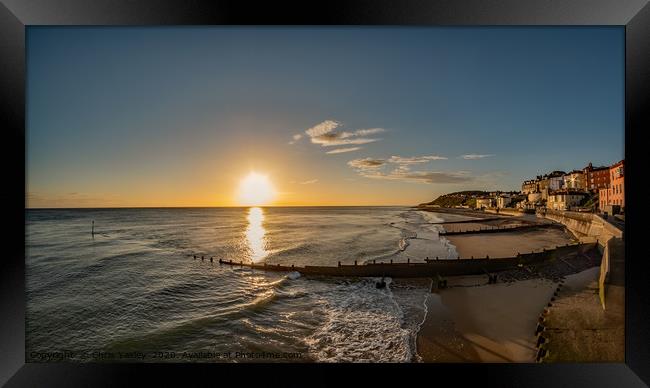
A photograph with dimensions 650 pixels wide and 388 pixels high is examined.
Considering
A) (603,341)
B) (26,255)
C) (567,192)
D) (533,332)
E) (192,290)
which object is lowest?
(192,290)

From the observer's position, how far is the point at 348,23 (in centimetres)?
261

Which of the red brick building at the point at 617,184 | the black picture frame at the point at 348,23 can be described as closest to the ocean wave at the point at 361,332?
the black picture frame at the point at 348,23

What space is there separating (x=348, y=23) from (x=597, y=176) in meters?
3.81

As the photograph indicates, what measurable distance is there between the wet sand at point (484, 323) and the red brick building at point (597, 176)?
7.42ft

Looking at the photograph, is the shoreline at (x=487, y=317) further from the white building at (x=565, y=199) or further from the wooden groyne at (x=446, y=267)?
the white building at (x=565, y=199)

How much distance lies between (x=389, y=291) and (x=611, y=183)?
4.46 m

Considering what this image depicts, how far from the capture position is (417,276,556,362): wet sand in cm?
375

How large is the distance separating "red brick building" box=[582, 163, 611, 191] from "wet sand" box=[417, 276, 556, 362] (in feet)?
7.42

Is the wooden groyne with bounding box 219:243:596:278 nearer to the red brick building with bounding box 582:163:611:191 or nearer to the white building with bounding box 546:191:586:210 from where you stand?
the white building with bounding box 546:191:586:210

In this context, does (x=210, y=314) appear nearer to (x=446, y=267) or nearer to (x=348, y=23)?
(x=348, y=23)

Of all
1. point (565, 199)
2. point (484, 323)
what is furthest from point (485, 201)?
point (484, 323)

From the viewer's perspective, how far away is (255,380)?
2713 mm

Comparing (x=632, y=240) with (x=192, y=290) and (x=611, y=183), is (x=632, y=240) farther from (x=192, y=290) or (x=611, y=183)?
(x=192, y=290)

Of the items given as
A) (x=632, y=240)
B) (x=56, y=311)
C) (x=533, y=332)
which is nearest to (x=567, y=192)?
(x=533, y=332)
